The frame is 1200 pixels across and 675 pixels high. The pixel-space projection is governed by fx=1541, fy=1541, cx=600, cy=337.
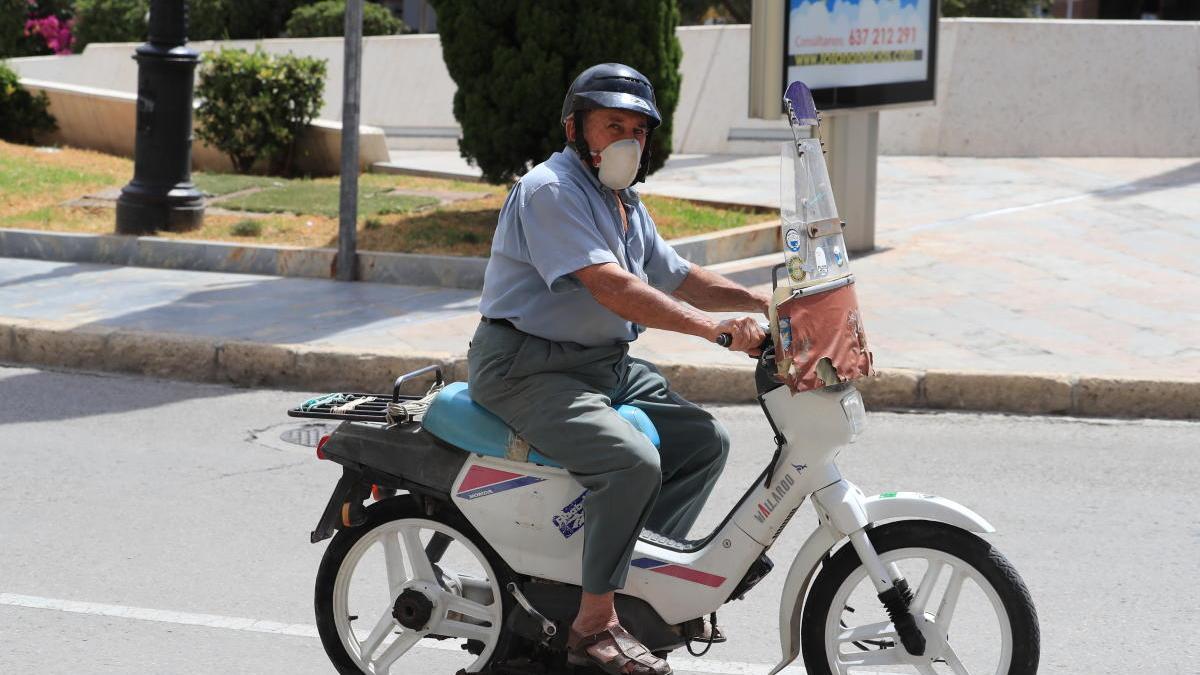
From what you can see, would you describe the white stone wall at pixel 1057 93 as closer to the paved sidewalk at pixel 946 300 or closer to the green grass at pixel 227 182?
the paved sidewalk at pixel 946 300

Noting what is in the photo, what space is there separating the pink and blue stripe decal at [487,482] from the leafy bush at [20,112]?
42.7 ft

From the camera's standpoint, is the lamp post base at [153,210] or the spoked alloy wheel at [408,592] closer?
the spoked alloy wheel at [408,592]

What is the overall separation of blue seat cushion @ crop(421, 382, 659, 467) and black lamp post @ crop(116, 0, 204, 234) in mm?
7664

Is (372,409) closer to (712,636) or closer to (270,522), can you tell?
(712,636)

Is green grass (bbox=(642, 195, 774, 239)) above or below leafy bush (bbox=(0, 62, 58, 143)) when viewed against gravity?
below

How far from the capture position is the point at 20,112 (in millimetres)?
15562

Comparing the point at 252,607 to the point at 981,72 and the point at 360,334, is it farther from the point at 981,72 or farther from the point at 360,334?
the point at 981,72

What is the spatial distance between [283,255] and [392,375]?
284 centimetres

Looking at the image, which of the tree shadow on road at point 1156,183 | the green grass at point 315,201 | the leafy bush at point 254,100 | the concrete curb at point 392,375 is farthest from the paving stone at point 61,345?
the tree shadow on road at point 1156,183

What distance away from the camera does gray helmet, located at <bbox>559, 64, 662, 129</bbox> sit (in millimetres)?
3686

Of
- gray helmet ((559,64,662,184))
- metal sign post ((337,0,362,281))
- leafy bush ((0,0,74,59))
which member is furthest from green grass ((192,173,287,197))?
leafy bush ((0,0,74,59))

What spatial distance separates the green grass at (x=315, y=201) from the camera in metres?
11.8

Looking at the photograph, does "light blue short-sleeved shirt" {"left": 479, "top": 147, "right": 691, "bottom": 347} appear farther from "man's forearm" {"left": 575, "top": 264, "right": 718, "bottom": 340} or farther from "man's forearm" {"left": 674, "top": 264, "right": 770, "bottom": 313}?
"man's forearm" {"left": 674, "top": 264, "right": 770, "bottom": 313}

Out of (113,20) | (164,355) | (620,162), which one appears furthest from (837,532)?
(113,20)
